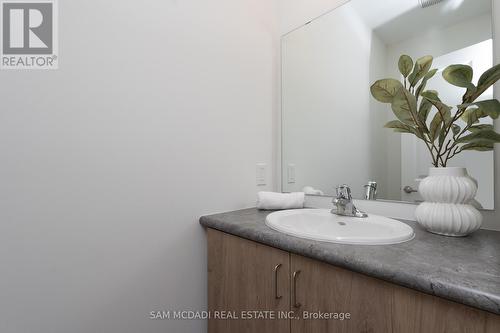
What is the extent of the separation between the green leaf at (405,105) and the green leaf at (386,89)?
3cm

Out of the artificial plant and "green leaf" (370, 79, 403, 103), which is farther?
"green leaf" (370, 79, 403, 103)

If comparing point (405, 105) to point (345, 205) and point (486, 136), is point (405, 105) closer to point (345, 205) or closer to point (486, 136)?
point (486, 136)

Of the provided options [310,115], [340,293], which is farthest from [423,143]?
[340,293]

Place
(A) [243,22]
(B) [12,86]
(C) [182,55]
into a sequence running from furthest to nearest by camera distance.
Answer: (A) [243,22], (C) [182,55], (B) [12,86]

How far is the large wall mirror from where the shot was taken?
86cm

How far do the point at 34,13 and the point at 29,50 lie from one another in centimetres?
13

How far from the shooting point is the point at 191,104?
108cm

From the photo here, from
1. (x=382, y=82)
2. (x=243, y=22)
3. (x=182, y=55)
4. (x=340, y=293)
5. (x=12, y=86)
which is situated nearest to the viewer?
(x=340, y=293)

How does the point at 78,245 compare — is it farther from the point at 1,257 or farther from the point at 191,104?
the point at 191,104

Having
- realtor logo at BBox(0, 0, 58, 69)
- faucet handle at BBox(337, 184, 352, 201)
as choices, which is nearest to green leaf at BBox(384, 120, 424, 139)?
faucet handle at BBox(337, 184, 352, 201)

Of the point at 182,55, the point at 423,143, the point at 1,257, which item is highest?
the point at 182,55

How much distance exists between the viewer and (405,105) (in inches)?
31.9

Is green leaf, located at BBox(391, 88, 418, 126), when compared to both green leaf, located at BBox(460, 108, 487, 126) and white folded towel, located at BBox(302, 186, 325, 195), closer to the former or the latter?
green leaf, located at BBox(460, 108, 487, 126)

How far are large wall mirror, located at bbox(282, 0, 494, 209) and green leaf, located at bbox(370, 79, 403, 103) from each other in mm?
212
